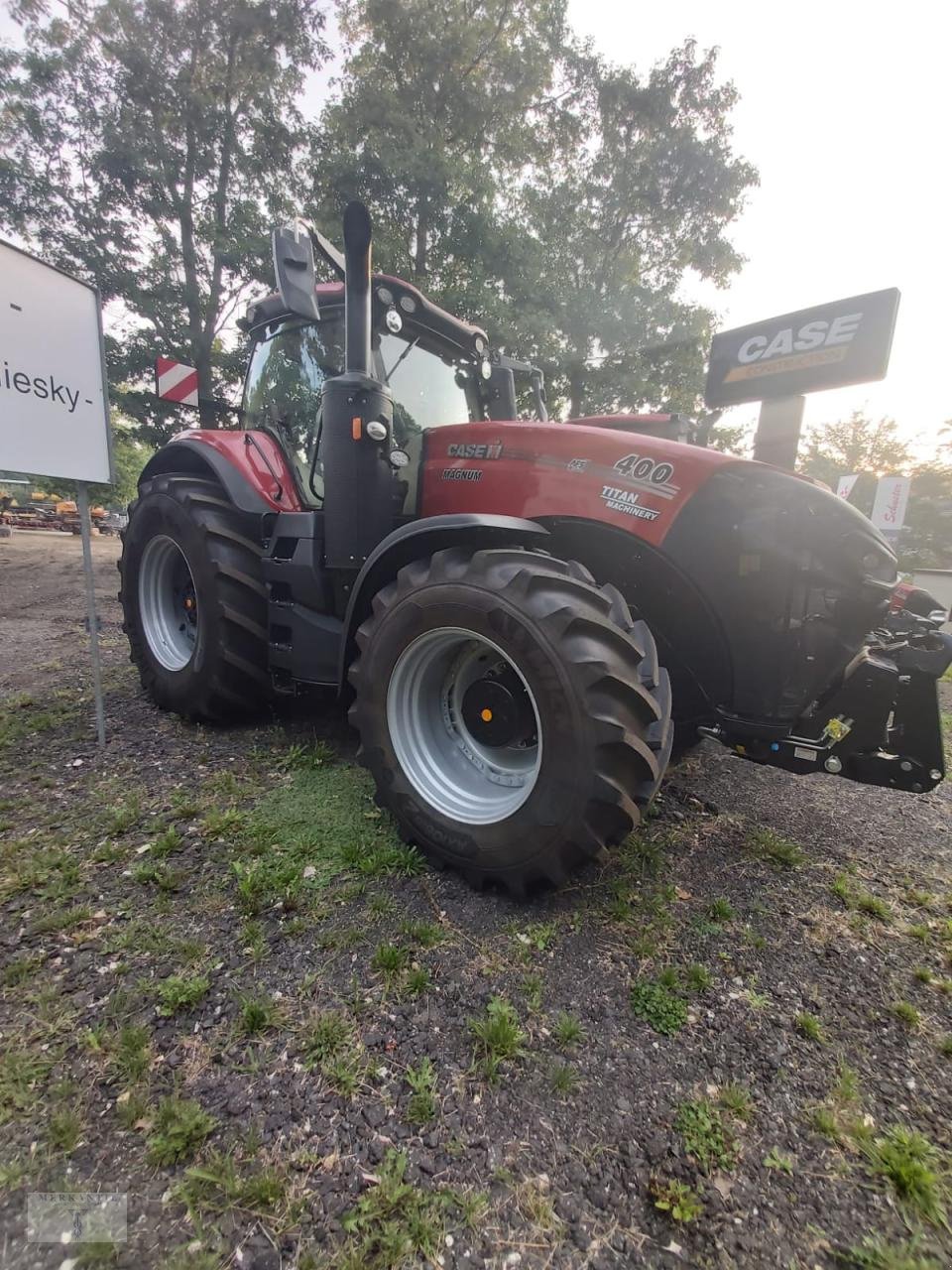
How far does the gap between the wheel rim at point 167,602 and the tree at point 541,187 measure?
A: 922 cm

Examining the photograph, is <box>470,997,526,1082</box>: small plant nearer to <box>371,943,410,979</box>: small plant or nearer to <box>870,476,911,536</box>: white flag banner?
<box>371,943,410,979</box>: small plant

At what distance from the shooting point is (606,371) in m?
13.3

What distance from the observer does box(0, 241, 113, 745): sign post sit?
2744 mm

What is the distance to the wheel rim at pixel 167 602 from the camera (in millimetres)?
3818

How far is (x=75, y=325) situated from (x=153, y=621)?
1.74 m

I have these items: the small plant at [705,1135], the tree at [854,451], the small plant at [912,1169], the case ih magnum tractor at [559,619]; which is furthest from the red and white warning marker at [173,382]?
the tree at [854,451]

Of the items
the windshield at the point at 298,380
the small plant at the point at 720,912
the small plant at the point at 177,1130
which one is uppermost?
the windshield at the point at 298,380

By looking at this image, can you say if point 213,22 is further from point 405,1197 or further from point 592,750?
point 405,1197

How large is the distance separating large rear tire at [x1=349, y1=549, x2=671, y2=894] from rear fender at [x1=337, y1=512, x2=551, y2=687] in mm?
105

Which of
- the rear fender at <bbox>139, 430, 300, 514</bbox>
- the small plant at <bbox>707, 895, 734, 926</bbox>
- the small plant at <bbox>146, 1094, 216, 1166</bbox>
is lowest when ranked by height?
the small plant at <bbox>146, 1094, 216, 1166</bbox>

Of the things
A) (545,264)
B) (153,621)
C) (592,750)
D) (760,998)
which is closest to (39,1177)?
(592,750)

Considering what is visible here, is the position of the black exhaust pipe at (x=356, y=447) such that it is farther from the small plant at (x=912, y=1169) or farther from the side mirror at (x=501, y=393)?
the small plant at (x=912, y=1169)

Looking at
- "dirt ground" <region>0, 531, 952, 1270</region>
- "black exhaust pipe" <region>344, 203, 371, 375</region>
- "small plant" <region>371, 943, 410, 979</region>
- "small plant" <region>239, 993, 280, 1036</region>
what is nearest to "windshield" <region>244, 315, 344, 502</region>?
"black exhaust pipe" <region>344, 203, 371, 375</region>

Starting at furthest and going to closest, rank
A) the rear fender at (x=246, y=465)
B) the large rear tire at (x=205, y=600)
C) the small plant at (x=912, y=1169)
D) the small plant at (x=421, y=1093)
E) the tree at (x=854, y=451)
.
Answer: the tree at (x=854, y=451)
the rear fender at (x=246, y=465)
the large rear tire at (x=205, y=600)
the small plant at (x=421, y=1093)
the small plant at (x=912, y=1169)
